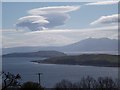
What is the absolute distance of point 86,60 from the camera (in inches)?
404

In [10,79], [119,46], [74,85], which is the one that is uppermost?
[119,46]

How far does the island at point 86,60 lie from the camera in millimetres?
10218

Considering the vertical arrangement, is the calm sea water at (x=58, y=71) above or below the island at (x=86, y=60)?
below

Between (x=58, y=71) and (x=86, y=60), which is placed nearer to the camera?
(x=86, y=60)

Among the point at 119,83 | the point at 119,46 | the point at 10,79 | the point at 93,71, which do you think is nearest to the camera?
the point at 10,79

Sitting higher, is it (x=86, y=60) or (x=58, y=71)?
(x=86, y=60)

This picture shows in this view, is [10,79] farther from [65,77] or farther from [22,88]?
[65,77]

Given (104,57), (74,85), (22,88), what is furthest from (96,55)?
(22,88)

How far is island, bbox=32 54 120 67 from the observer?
1022 cm

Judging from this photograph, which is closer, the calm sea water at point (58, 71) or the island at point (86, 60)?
the island at point (86, 60)

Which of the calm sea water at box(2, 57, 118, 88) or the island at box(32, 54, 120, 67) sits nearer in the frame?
the island at box(32, 54, 120, 67)

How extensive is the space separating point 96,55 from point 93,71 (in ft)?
2.20

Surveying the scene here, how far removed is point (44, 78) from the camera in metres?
10.9

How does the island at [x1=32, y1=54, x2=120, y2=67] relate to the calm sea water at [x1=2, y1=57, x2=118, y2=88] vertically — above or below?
above
